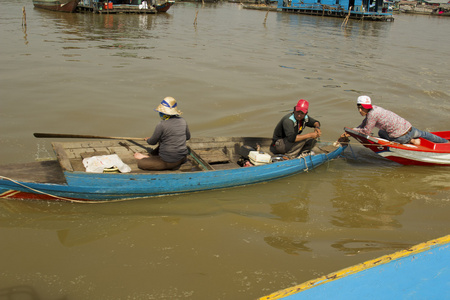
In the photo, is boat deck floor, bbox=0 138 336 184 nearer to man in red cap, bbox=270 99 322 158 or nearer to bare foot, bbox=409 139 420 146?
man in red cap, bbox=270 99 322 158

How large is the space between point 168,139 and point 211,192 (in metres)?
1.27

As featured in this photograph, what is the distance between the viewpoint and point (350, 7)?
4469cm

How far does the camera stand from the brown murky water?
4.89m

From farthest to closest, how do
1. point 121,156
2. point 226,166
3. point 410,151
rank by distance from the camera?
point 410,151 → point 226,166 → point 121,156

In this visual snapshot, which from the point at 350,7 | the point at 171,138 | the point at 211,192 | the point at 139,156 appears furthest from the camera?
the point at 350,7

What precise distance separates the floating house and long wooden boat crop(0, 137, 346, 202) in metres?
43.2

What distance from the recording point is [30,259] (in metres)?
4.95

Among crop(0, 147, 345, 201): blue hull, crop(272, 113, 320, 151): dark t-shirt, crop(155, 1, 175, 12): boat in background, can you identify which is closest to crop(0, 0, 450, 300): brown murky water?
crop(0, 147, 345, 201): blue hull

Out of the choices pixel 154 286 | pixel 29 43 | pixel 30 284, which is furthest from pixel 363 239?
pixel 29 43

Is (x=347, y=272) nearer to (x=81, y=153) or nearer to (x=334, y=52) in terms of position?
(x=81, y=153)

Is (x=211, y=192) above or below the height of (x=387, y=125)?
below

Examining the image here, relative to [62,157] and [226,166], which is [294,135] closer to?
[226,166]

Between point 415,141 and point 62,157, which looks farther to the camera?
point 415,141

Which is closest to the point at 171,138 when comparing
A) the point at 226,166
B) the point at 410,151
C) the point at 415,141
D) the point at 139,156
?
the point at 139,156
